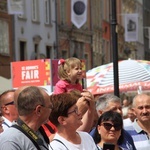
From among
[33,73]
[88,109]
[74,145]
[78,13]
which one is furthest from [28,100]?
[78,13]

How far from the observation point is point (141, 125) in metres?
9.43

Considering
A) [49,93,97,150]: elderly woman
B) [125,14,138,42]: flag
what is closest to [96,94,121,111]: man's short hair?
[49,93,97,150]: elderly woman

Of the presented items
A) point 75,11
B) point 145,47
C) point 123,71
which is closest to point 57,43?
point 75,11

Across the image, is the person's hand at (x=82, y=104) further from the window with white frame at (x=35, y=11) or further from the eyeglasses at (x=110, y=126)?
the window with white frame at (x=35, y=11)

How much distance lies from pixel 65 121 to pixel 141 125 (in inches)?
97.3

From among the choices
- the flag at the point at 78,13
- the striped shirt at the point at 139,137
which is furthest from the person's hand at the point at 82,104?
the flag at the point at 78,13

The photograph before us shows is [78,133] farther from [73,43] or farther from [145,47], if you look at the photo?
[145,47]

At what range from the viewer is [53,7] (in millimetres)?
48250

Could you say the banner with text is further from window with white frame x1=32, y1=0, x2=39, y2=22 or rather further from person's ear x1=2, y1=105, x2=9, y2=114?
window with white frame x1=32, y1=0, x2=39, y2=22

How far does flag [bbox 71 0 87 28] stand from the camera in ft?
122

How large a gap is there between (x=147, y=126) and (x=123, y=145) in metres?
1.25

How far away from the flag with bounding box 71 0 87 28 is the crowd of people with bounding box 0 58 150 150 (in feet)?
90.8

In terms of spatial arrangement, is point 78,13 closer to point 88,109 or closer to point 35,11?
point 35,11

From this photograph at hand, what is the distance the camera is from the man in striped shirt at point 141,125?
30.0 feet
